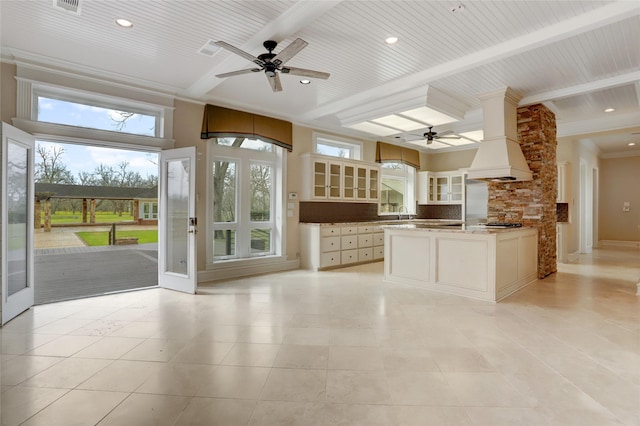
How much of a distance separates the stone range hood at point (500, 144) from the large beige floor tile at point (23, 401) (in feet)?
17.2

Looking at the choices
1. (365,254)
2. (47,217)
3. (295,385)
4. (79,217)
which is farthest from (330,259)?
(79,217)

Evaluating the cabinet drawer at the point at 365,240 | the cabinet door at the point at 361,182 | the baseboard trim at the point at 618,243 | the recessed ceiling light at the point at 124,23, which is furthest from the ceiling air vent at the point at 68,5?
the baseboard trim at the point at 618,243

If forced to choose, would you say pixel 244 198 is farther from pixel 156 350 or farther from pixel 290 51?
pixel 156 350

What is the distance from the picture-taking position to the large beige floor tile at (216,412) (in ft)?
5.76

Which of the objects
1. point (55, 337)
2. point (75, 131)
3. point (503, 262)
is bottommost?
point (55, 337)

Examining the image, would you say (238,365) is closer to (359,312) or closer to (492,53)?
(359,312)

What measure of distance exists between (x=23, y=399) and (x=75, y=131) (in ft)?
10.7

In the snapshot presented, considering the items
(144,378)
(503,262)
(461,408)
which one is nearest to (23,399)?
(144,378)

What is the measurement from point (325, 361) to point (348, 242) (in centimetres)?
415

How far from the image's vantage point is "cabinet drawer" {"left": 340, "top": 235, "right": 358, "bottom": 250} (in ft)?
21.2

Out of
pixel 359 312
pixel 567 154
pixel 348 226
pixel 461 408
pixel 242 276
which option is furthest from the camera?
pixel 567 154

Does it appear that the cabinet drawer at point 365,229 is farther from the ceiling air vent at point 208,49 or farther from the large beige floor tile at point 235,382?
the large beige floor tile at point 235,382

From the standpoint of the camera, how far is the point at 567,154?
7094 millimetres

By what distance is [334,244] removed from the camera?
20.7 ft
